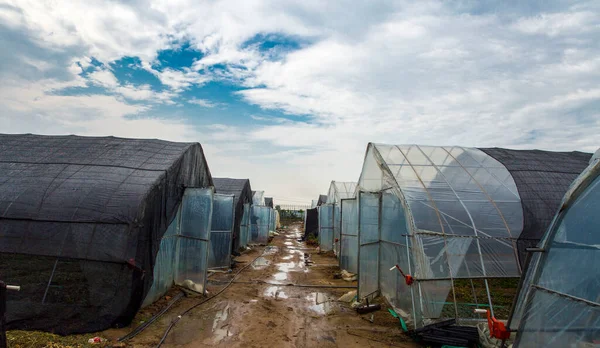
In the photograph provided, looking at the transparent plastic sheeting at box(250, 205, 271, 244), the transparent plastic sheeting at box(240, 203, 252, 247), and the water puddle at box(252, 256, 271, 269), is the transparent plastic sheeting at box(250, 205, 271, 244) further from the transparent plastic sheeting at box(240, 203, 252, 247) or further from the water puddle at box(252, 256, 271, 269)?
the water puddle at box(252, 256, 271, 269)

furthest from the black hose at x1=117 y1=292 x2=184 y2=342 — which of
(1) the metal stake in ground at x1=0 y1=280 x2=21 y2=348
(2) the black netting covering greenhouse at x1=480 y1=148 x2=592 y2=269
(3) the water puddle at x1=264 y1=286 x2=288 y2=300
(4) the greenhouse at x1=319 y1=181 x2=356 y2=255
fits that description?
(4) the greenhouse at x1=319 y1=181 x2=356 y2=255

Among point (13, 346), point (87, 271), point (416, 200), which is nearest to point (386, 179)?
point (416, 200)

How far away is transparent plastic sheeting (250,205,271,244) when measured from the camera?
26047 mm

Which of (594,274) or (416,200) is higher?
(416,200)

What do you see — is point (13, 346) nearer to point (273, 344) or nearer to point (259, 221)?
point (273, 344)

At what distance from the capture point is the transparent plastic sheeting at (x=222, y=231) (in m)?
14.8

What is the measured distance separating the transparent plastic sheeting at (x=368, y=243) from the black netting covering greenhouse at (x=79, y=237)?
542 centimetres

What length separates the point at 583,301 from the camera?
3.46 m

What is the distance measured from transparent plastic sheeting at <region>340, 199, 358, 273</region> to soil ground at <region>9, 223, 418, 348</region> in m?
1.73

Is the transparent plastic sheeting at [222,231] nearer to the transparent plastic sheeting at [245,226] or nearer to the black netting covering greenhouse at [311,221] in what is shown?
the transparent plastic sheeting at [245,226]

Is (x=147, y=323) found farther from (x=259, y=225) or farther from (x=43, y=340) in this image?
(x=259, y=225)

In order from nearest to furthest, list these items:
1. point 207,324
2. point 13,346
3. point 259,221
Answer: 1. point 13,346
2. point 207,324
3. point 259,221

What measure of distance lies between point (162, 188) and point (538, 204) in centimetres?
954

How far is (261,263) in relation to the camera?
1741 centimetres
